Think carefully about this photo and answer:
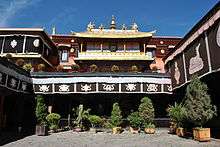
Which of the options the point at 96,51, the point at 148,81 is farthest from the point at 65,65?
the point at 148,81

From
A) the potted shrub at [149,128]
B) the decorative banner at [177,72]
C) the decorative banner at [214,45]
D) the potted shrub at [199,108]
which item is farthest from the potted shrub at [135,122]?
the decorative banner at [214,45]

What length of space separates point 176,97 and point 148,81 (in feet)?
10.4

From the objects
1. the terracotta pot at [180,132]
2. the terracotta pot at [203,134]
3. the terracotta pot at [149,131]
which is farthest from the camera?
the terracotta pot at [149,131]

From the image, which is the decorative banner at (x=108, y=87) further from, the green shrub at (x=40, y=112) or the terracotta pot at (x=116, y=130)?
the green shrub at (x=40, y=112)

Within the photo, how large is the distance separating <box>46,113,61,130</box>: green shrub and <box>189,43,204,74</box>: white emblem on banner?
9.45m

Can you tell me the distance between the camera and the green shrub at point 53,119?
19.5m

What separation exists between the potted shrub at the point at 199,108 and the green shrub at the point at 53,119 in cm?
907

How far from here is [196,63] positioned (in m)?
16.3

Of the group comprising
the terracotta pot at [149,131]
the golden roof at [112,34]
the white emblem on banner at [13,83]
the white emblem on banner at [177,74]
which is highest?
the golden roof at [112,34]

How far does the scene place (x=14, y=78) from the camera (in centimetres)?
1800

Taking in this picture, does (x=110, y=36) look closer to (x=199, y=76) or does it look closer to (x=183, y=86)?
(x=183, y=86)

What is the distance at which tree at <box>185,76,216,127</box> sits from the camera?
47.1 feet

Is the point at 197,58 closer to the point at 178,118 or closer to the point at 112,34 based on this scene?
the point at 178,118

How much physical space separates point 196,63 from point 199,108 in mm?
3021
